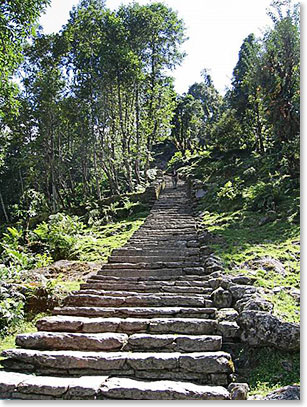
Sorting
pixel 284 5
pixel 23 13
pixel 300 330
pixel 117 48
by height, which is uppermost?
pixel 117 48

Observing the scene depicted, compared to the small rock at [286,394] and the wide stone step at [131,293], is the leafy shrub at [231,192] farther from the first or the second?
the small rock at [286,394]

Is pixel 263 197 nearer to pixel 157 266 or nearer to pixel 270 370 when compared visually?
pixel 157 266

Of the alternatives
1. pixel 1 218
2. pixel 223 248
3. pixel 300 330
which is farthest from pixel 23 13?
pixel 1 218

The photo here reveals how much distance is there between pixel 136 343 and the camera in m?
4.61

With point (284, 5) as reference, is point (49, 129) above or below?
below

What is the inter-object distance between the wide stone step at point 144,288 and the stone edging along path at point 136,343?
0.06 ft

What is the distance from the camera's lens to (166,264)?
7.35 m

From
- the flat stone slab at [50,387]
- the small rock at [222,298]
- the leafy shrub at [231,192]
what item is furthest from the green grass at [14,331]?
the leafy shrub at [231,192]

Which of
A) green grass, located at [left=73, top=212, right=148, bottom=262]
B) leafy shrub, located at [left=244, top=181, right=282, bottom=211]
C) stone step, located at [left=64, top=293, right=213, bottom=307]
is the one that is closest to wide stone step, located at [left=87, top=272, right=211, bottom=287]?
stone step, located at [left=64, top=293, right=213, bottom=307]

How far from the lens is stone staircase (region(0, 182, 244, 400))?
3.80 metres

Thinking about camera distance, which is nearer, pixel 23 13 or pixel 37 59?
pixel 23 13

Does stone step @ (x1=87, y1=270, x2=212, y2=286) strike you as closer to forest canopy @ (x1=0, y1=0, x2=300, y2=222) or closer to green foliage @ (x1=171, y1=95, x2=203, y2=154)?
forest canopy @ (x1=0, y1=0, x2=300, y2=222)

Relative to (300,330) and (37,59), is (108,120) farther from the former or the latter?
(300,330)

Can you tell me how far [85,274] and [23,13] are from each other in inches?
202
